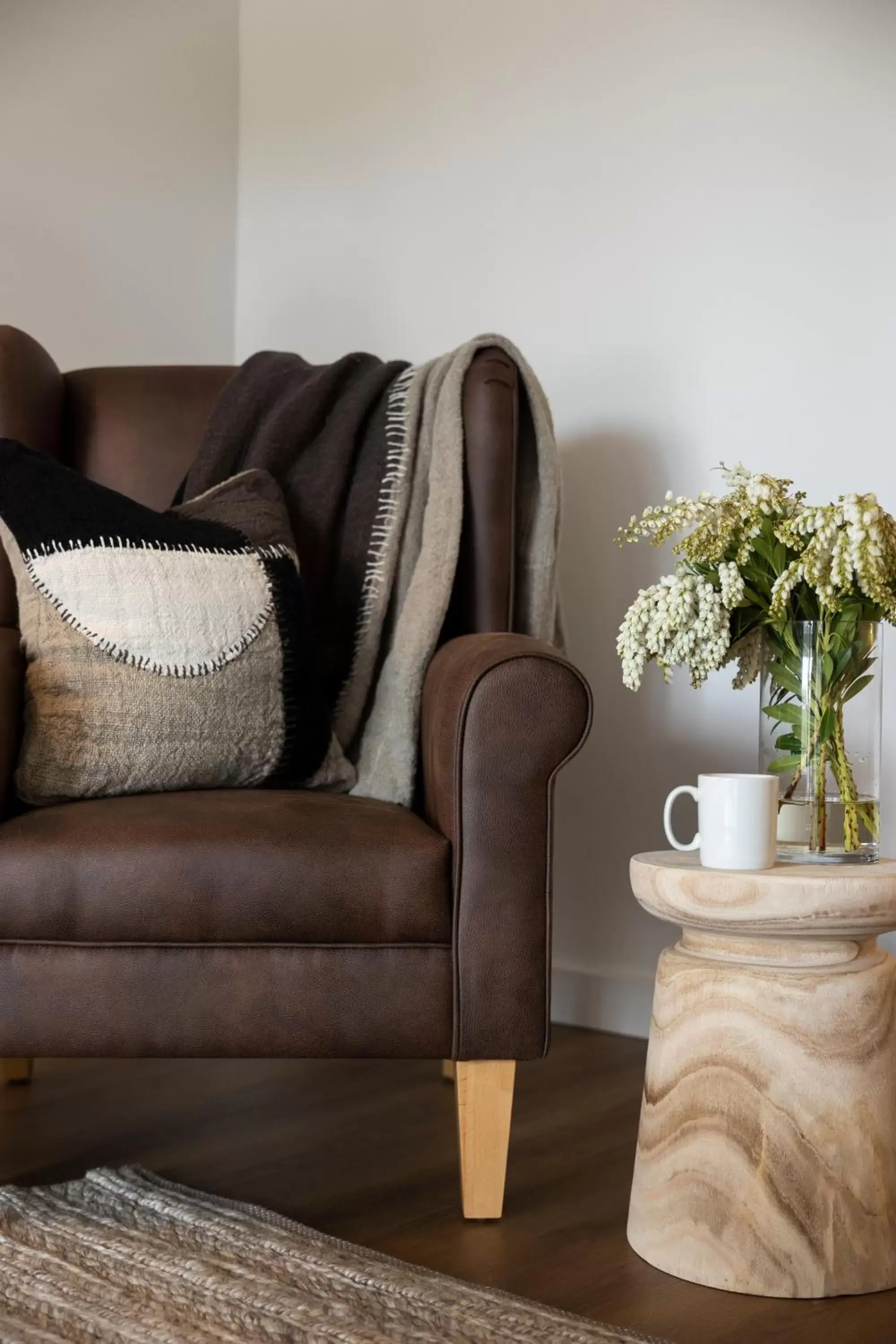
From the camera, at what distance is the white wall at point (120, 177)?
7.73ft

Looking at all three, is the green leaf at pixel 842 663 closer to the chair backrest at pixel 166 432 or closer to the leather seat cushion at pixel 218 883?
the leather seat cushion at pixel 218 883

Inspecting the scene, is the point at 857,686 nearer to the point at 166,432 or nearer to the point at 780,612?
the point at 780,612

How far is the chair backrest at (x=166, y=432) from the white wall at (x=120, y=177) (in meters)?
0.32

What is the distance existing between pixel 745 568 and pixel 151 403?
3.75 feet

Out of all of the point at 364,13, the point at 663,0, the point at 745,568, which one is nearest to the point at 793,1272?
the point at 745,568

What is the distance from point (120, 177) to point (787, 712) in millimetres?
1809

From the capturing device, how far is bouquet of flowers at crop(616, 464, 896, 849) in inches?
50.3

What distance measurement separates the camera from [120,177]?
100 inches

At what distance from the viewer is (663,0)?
84.7 inches

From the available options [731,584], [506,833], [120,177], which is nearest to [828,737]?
[731,584]

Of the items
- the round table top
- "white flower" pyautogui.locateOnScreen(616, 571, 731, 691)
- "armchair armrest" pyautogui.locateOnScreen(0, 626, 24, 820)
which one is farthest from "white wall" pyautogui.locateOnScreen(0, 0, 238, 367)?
the round table top

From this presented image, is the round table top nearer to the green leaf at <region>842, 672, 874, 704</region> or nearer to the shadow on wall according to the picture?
the green leaf at <region>842, 672, 874, 704</region>

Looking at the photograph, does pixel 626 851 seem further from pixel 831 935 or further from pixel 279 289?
pixel 279 289

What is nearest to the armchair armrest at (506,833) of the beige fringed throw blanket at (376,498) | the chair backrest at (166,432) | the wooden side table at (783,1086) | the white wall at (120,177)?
the wooden side table at (783,1086)
